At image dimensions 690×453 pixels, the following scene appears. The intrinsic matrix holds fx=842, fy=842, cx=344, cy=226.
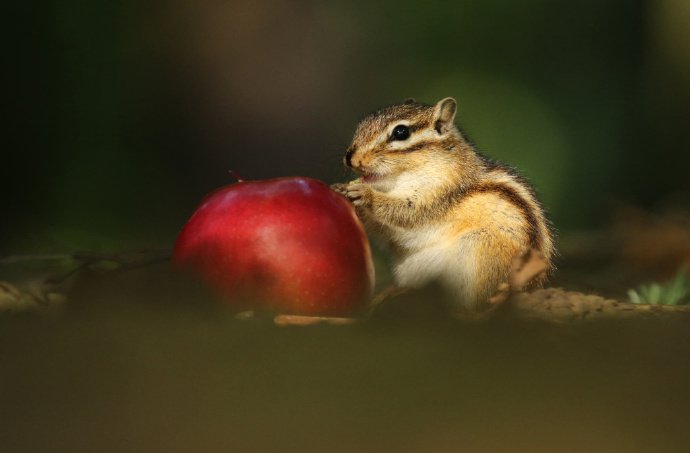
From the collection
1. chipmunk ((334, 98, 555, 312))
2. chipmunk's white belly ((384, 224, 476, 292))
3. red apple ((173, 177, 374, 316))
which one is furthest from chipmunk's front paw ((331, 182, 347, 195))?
red apple ((173, 177, 374, 316))

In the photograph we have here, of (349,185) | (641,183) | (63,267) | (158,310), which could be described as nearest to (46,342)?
(158,310)

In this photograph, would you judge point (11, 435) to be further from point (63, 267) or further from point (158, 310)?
point (63, 267)

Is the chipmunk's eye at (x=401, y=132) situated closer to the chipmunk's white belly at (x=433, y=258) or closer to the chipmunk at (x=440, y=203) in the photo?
the chipmunk at (x=440, y=203)

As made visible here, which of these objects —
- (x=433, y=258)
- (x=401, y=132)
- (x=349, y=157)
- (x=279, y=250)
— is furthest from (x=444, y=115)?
(x=279, y=250)

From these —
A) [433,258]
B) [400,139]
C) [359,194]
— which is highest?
[400,139]

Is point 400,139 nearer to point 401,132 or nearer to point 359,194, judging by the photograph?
point 401,132

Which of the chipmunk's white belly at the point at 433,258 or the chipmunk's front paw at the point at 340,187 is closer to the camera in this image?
the chipmunk's white belly at the point at 433,258

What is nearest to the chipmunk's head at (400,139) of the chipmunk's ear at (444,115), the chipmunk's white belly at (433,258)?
the chipmunk's ear at (444,115)
